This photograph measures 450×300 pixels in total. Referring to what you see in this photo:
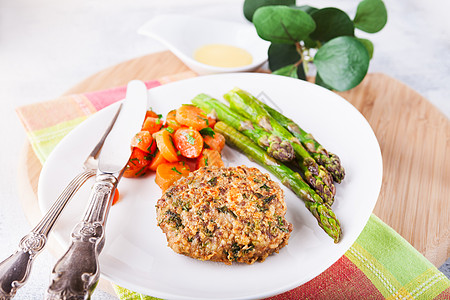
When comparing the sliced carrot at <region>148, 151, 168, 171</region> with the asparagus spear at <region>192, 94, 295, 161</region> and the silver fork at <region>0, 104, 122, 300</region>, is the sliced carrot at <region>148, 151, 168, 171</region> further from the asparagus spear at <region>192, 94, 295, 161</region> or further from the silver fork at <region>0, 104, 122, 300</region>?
the asparagus spear at <region>192, 94, 295, 161</region>

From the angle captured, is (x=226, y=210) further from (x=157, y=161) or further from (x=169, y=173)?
(x=157, y=161)

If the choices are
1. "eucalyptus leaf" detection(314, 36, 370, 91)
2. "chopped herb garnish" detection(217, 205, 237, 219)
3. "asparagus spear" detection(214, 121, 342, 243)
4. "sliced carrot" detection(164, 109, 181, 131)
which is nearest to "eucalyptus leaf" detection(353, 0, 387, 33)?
"eucalyptus leaf" detection(314, 36, 370, 91)

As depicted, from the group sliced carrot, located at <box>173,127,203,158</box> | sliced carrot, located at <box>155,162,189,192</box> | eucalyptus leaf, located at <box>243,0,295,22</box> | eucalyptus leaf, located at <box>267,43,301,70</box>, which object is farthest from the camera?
eucalyptus leaf, located at <box>243,0,295,22</box>

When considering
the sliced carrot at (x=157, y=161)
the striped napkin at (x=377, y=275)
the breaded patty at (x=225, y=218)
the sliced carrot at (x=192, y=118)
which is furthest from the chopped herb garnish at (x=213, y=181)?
the striped napkin at (x=377, y=275)

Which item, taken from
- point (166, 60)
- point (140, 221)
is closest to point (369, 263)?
point (140, 221)

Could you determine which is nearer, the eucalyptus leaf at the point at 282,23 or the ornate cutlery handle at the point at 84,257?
the ornate cutlery handle at the point at 84,257

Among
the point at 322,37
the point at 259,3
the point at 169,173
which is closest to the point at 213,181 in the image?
the point at 169,173

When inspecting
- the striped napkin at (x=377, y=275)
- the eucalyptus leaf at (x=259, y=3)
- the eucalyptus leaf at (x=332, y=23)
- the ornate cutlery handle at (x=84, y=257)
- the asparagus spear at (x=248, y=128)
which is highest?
the eucalyptus leaf at (x=259, y=3)

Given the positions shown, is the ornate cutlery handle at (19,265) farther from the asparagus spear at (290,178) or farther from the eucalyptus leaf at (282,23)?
the eucalyptus leaf at (282,23)
